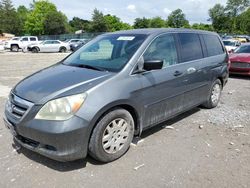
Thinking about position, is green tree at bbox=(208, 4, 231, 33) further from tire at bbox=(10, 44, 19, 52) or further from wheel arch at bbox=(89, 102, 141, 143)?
wheel arch at bbox=(89, 102, 141, 143)

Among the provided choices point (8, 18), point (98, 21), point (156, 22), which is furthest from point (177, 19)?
point (8, 18)

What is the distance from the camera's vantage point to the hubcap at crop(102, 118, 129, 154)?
3.50m

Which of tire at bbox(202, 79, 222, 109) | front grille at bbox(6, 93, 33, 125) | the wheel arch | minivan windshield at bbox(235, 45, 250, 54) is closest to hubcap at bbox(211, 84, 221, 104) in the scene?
tire at bbox(202, 79, 222, 109)

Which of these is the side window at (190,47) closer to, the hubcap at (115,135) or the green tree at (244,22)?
the hubcap at (115,135)

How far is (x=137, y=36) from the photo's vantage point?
13.9ft

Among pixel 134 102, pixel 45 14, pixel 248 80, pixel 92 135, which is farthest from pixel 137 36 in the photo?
pixel 45 14

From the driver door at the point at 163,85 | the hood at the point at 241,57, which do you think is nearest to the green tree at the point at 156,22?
the hood at the point at 241,57

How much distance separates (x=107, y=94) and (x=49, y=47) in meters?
27.1

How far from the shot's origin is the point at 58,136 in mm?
3033

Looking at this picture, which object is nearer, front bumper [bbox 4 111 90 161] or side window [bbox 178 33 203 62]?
front bumper [bbox 4 111 90 161]

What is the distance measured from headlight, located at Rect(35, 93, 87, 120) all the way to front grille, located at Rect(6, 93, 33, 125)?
0.22m

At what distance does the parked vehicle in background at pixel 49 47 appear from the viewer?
28.2 m

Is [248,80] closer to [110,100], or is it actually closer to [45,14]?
[110,100]

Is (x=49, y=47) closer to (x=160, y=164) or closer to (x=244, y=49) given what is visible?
(x=244, y=49)
